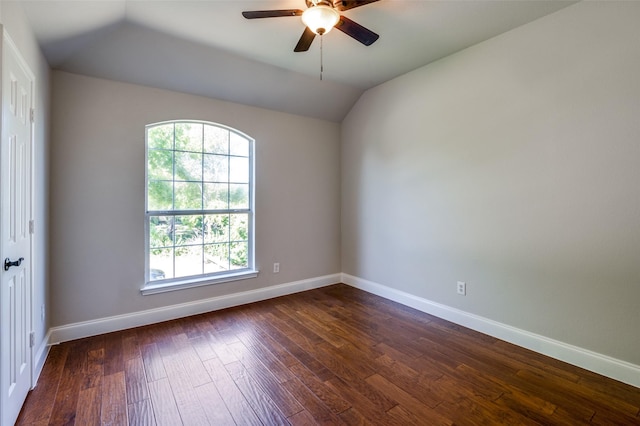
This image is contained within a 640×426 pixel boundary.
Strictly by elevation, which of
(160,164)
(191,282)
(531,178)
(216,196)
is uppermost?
(160,164)

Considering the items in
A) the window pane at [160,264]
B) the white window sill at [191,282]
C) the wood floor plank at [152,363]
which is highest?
the window pane at [160,264]

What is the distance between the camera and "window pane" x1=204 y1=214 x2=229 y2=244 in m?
3.40

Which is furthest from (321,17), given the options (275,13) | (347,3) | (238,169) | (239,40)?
(238,169)

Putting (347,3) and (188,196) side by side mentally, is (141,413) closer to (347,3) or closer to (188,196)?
(188,196)

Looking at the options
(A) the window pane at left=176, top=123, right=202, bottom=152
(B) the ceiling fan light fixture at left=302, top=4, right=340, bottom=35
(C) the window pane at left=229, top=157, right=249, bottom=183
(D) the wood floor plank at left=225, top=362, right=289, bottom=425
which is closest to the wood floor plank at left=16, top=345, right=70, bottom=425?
(D) the wood floor plank at left=225, top=362, right=289, bottom=425

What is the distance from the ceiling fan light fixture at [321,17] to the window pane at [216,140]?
1885mm

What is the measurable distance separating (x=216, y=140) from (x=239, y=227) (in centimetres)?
105

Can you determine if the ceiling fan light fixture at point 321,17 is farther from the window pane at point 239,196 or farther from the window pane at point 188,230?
the window pane at point 188,230

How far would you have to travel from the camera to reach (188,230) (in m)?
3.26

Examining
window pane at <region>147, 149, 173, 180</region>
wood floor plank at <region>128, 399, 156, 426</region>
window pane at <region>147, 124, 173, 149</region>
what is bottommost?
wood floor plank at <region>128, 399, 156, 426</region>

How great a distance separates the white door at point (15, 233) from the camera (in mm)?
1479

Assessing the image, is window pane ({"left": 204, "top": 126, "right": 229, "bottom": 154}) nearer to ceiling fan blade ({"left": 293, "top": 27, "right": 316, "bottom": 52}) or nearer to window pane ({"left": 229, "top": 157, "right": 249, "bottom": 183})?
window pane ({"left": 229, "top": 157, "right": 249, "bottom": 183})

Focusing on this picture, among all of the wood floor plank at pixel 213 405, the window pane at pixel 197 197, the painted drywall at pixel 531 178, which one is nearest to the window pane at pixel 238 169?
the window pane at pixel 197 197

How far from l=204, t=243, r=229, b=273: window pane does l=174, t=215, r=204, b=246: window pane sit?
0.53 feet
